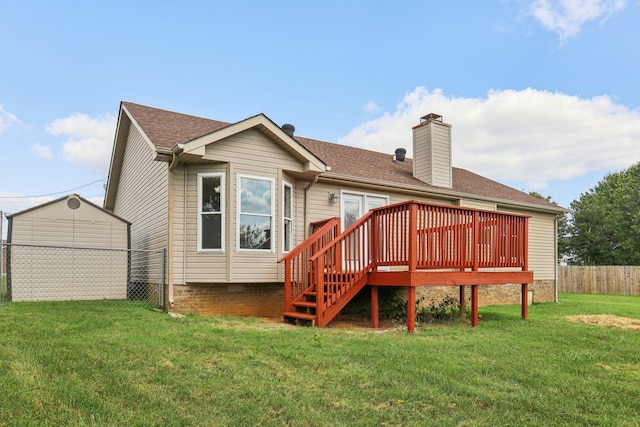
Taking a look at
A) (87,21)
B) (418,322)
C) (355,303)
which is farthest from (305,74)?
(418,322)

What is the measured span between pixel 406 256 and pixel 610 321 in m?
4.59

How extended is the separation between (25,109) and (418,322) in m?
16.5

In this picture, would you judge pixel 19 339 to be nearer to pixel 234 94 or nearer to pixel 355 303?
pixel 355 303

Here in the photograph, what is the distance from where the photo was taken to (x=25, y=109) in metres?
16.5

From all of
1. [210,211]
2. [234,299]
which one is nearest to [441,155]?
[210,211]

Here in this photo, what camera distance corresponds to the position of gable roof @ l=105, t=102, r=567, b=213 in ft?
27.8

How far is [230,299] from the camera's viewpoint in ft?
28.4

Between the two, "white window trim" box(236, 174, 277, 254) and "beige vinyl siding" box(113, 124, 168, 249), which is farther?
"beige vinyl siding" box(113, 124, 168, 249)

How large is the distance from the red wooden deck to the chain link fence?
9.10 feet

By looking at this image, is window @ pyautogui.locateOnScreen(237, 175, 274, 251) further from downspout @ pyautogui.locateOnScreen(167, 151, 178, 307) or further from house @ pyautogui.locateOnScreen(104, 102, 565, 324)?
downspout @ pyautogui.locateOnScreen(167, 151, 178, 307)

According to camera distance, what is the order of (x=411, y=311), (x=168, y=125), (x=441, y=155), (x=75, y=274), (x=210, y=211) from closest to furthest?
(x=411, y=311)
(x=210, y=211)
(x=75, y=274)
(x=168, y=125)
(x=441, y=155)

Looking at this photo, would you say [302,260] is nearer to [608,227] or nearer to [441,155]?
[441,155]

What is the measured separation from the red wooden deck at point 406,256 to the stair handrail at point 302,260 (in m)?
0.02

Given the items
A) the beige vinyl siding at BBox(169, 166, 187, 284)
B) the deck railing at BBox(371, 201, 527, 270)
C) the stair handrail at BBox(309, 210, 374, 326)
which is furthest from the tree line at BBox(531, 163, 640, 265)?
the beige vinyl siding at BBox(169, 166, 187, 284)
